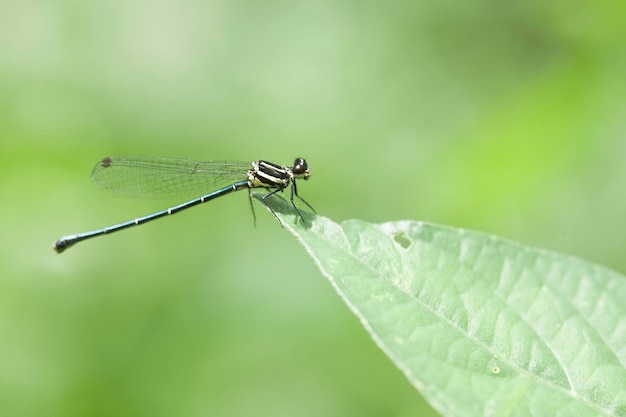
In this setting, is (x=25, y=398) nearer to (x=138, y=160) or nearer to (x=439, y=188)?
(x=138, y=160)

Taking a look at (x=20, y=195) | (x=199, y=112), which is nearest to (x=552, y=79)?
(x=199, y=112)

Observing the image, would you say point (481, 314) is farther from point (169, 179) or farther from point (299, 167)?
point (169, 179)

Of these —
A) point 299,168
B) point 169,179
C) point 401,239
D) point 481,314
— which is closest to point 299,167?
point 299,168

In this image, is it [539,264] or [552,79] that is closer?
[539,264]

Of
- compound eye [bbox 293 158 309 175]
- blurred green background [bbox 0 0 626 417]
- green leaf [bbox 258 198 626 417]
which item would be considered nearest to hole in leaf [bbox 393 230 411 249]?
green leaf [bbox 258 198 626 417]

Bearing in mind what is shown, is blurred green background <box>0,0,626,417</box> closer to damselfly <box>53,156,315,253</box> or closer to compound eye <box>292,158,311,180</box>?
damselfly <box>53,156,315,253</box>

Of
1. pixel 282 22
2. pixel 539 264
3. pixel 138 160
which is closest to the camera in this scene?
pixel 539 264

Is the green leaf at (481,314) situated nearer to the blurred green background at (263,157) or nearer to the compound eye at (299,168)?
the compound eye at (299,168)
